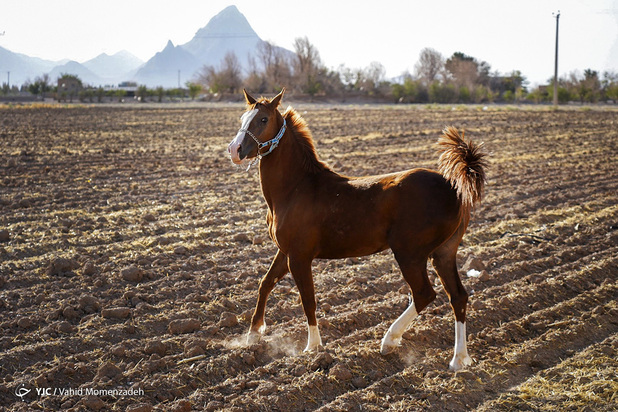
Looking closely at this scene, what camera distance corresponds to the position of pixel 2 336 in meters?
5.91

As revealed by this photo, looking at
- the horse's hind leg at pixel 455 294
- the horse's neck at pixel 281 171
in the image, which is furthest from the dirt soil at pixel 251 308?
the horse's neck at pixel 281 171

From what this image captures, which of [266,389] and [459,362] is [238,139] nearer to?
[266,389]

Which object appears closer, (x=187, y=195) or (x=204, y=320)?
(x=204, y=320)

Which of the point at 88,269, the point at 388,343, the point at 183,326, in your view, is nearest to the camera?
the point at 388,343

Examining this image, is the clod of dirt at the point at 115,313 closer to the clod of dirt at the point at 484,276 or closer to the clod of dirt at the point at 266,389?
the clod of dirt at the point at 266,389

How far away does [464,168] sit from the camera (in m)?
5.24

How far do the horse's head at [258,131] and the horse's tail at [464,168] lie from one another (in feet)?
5.05

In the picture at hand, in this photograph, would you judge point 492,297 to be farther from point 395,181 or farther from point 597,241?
point 597,241

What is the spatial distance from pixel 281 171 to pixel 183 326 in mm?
1880

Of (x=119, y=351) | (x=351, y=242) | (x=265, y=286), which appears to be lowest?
(x=119, y=351)

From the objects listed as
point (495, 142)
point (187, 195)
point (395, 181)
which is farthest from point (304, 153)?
point (495, 142)

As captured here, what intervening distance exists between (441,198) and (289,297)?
2.67 metres

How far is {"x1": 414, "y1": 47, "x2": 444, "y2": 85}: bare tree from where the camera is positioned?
10925cm

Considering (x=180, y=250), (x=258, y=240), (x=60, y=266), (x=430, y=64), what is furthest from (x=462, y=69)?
(x=60, y=266)
